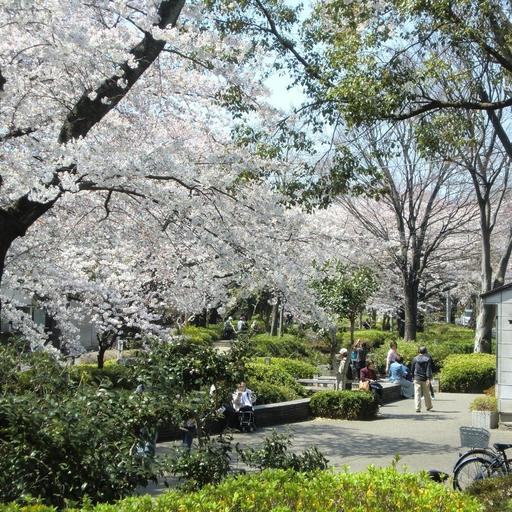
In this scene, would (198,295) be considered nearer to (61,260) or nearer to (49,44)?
(61,260)

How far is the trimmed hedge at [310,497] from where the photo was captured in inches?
175

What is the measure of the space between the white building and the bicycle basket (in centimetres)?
627

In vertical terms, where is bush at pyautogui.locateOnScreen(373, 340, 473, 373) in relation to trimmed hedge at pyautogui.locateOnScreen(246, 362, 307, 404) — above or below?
above

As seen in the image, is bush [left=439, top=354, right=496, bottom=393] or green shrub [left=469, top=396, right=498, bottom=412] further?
bush [left=439, top=354, right=496, bottom=393]

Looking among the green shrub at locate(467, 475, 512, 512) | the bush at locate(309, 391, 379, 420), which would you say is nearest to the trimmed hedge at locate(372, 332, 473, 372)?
the bush at locate(309, 391, 379, 420)

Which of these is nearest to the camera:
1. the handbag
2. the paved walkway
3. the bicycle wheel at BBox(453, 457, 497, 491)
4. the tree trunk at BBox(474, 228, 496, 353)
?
the bicycle wheel at BBox(453, 457, 497, 491)

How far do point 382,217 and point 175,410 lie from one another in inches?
1040

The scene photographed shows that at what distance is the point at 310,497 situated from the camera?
15.4ft

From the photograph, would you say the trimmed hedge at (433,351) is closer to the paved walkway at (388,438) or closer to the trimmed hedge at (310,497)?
the paved walkway at (388,438)

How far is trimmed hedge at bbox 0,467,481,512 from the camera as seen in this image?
445 centimetres

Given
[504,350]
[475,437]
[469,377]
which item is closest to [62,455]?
[475,437]

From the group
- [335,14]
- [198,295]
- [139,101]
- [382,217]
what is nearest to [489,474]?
[335,14]

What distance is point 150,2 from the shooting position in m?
9.63

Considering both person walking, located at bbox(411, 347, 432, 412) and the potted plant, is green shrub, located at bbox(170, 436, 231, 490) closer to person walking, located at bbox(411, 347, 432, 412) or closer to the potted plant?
the potted plant
